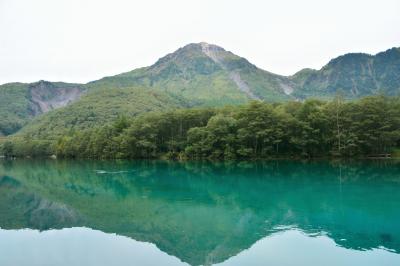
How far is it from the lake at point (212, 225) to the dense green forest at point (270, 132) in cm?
3311

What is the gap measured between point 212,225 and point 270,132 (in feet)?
185

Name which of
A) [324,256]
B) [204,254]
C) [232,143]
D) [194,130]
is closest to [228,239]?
[204,254]

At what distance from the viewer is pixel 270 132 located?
7669cm

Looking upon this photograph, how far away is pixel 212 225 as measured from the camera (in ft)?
73.5

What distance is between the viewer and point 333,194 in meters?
30.8

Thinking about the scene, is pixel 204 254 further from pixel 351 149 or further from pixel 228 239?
pixel 351 149

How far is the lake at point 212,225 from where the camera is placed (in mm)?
16734

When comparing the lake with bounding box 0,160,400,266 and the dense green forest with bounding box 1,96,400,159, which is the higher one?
the dense green forest with bounding box 1,96,400,159

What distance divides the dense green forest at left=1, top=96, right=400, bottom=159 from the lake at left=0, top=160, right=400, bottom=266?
3311 centimetres

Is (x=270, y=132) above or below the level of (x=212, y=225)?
above

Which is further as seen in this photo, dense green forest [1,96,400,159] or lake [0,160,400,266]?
dense green forest [1,96,400,159]

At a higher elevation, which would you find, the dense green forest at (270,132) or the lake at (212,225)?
the dense green forest at (270,132)

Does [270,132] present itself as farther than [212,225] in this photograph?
Yes

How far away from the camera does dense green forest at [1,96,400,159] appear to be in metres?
70.4
